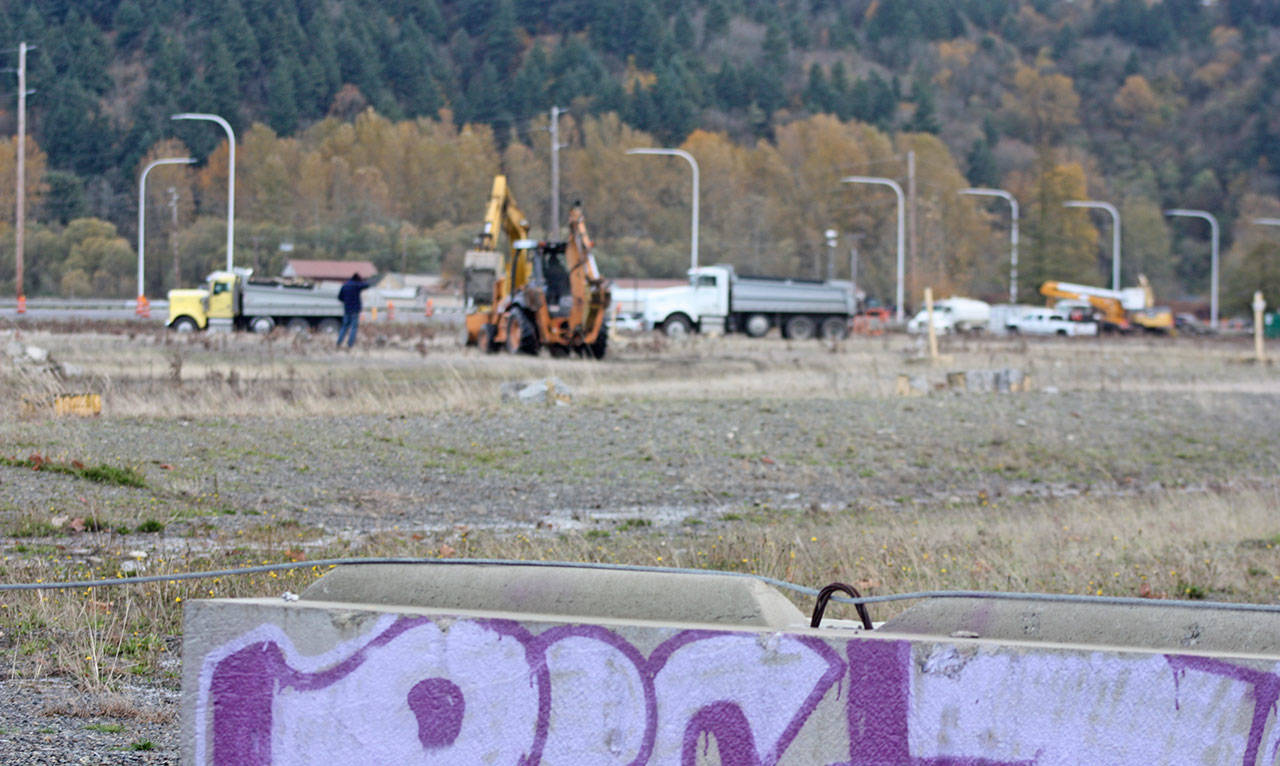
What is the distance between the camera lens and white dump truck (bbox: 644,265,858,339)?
48.3 meters

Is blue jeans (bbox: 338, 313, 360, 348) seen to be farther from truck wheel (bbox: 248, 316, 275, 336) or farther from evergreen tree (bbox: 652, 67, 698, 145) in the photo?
evergreen tree (bbox: 652, 67, 698, 145)

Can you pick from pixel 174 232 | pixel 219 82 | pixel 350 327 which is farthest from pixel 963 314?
pixel 350 327

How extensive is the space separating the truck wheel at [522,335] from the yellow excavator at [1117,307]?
4749cm

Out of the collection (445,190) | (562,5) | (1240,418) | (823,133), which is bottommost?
(1240,418)

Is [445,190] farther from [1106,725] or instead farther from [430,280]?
[1106,725]

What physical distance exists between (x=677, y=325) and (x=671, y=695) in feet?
145

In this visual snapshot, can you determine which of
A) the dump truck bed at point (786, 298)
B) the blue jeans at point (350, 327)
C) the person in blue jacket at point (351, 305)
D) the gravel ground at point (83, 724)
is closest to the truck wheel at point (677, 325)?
the dump truck bed at point (786, 298)

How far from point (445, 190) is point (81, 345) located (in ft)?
276

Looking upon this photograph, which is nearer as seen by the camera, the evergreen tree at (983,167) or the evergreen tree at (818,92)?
the evergreen tree at (983,167)

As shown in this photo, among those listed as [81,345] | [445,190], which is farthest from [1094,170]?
[81,345]

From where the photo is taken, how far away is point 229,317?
43.5m

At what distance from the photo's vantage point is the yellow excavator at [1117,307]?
7275 cm

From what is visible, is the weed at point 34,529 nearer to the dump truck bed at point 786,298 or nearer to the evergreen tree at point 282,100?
the dump truck bed at point 786,298

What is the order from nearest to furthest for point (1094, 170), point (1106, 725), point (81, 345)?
point (1106, 725) → point (81, 345) → point (1094, 170)
